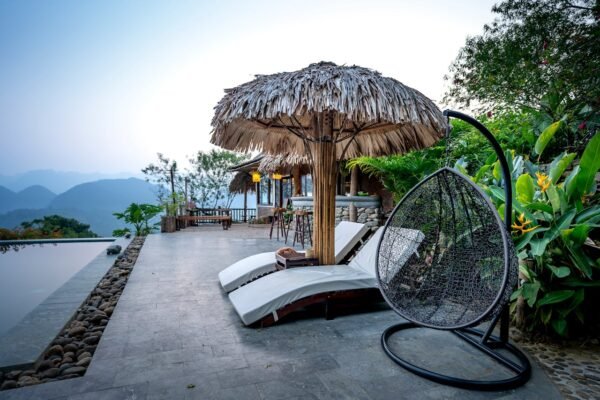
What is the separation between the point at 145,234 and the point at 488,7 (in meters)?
10.2

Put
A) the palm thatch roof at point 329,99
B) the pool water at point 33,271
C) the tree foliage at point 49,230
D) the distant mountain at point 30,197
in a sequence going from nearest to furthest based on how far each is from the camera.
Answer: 1. the palm thatch roof at point 329,99
2. the pool water at point 33,271
3. the tree foliage at point 49,230
4. the distant mountain at point 30,197

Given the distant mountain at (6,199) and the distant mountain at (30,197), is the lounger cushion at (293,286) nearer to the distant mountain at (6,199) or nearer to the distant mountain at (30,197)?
the distant mountain at (6,199)

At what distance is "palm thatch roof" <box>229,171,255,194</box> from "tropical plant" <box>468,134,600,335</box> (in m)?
15.1

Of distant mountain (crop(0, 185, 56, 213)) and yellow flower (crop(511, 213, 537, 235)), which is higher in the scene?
distant mountain (crop(0, 185, 56, 213))

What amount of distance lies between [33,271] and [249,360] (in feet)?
21.8

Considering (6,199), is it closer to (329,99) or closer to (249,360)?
(329,99)

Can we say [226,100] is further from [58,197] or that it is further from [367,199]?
[58,197]

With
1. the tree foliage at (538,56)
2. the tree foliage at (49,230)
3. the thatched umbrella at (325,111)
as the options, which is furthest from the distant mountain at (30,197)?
the tree foliage at (538,56)

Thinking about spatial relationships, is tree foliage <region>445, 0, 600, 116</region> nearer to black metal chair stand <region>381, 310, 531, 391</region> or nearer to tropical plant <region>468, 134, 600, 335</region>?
tropical plant <region>468, 134, 600, 335</region>

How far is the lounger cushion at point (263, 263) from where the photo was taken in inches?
153

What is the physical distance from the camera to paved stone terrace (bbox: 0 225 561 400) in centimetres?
192

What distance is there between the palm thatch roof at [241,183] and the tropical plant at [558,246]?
15087 millimetres

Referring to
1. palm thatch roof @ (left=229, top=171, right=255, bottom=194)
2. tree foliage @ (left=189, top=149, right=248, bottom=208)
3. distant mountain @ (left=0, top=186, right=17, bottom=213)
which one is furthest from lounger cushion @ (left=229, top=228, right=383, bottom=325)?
distant mountain @ (left=0, top=186, right=17, bottom=213)

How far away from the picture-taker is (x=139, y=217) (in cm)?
1040
